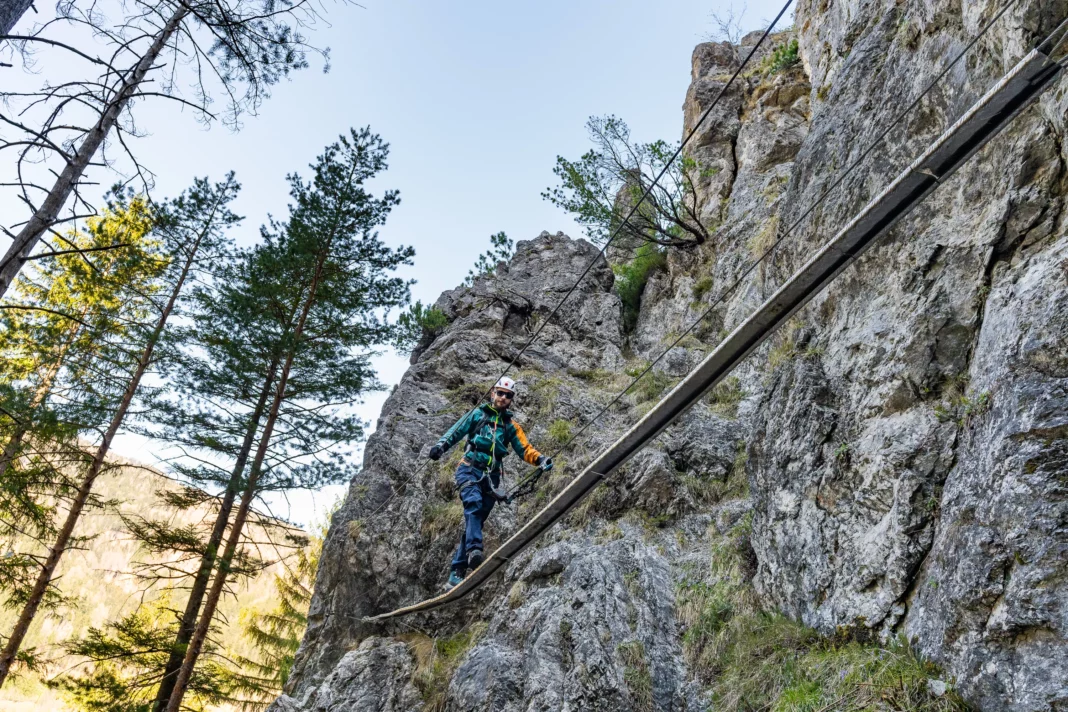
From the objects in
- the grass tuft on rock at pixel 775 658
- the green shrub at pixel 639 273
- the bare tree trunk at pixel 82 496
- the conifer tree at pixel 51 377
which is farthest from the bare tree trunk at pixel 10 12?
the green shrub at pixel 639 273

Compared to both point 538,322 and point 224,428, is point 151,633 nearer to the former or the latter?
point 224,428

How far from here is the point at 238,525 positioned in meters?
11.4

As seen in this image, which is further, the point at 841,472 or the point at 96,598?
the point at 96,598

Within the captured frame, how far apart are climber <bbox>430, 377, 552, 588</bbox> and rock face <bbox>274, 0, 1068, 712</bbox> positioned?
1.03 metres

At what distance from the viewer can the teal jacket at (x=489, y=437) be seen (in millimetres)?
8344

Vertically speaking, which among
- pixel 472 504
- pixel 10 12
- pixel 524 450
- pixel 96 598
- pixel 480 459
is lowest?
pixel 472 504

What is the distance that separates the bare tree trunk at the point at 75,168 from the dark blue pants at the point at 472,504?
4.97 meters

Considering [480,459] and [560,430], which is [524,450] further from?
[560,430]

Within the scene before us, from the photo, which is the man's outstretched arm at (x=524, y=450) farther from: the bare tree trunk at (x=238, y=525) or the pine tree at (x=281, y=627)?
the pine tree at (x=281, y=627)

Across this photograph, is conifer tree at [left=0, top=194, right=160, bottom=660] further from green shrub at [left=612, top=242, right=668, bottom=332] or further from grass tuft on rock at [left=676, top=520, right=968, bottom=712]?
green shrub at [left=612, top=242, right=668, bottom=332]

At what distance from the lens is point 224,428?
499 inches

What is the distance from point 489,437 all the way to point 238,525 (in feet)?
18.7

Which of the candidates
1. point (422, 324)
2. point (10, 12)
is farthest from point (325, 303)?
point (10, 12)

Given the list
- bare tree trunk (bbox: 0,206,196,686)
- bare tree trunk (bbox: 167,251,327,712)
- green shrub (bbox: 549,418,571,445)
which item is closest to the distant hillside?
bare tree trunk (bbox: 0,206,196,686)
